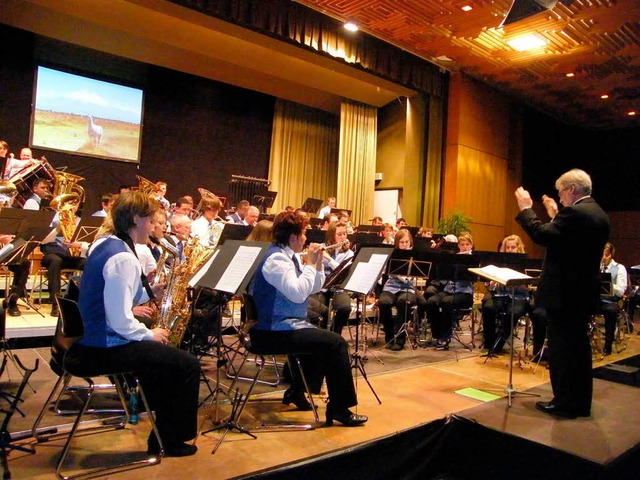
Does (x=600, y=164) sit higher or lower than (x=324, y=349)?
higher

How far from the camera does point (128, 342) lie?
2.50 metres

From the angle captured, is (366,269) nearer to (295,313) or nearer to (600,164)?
(295,313)

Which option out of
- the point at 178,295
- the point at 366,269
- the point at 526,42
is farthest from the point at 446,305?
the point at 526,42

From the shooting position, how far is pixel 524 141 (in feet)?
46.5

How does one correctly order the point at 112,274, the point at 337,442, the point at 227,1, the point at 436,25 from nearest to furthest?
the point at 112,274
the point at 337,442
the point at 227,1
the point at 436,25

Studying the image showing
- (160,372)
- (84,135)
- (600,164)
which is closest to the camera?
(160,372)

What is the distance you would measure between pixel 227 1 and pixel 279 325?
6.18m

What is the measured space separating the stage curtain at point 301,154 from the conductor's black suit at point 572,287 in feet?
28.9

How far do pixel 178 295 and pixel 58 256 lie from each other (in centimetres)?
255

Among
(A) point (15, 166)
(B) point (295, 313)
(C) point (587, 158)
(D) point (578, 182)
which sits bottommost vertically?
(B) point (295, 313)

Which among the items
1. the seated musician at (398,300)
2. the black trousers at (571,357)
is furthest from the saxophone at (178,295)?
the seated musician at (398,300)

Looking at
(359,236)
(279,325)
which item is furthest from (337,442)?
(359,236)

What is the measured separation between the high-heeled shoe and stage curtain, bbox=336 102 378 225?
8.43 metres

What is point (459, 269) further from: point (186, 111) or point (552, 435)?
point (186, 111)
